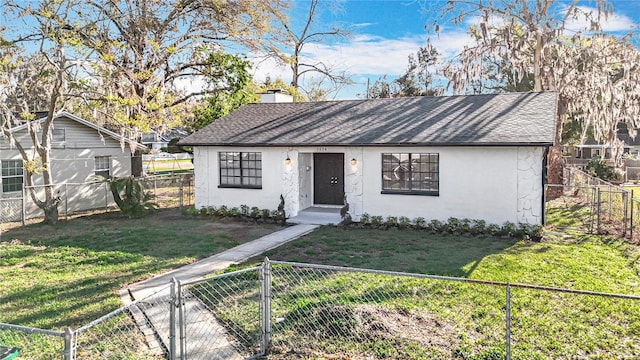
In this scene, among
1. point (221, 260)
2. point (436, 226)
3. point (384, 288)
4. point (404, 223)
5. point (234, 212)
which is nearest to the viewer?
point (384, 288)

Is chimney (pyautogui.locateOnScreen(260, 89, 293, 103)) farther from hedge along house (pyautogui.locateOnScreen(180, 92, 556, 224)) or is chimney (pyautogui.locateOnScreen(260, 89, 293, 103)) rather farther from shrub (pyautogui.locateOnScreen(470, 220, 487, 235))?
shrub (pyautogui.locateOnScreen(470, 220, 487, 235))

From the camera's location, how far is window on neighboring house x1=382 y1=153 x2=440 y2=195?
13.9 m

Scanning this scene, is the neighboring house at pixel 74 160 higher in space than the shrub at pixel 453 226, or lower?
higher

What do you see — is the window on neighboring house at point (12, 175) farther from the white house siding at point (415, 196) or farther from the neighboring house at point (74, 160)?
the white house siding at point (415, 196)

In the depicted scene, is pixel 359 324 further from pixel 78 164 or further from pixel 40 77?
pixel 78 164

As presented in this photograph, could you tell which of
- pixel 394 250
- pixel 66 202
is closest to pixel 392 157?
pixel 394 250

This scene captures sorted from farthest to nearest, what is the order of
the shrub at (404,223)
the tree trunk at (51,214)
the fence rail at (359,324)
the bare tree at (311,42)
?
1. the bare tree at (311,42)
2. the tree trunk at (51,214)
3. the shrub at (404,223)
4. the fence rail at (359,324)

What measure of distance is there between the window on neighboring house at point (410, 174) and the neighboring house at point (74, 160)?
32.3 ft

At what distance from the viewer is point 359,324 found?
6.28 m

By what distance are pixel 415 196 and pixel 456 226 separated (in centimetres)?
143

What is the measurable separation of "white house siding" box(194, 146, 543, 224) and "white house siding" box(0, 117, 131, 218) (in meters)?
5.38

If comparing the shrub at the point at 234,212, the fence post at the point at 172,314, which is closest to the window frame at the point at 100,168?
the shrub at the point at 234,212

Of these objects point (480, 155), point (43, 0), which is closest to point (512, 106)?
point (480, 155)

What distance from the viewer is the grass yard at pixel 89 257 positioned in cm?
724
